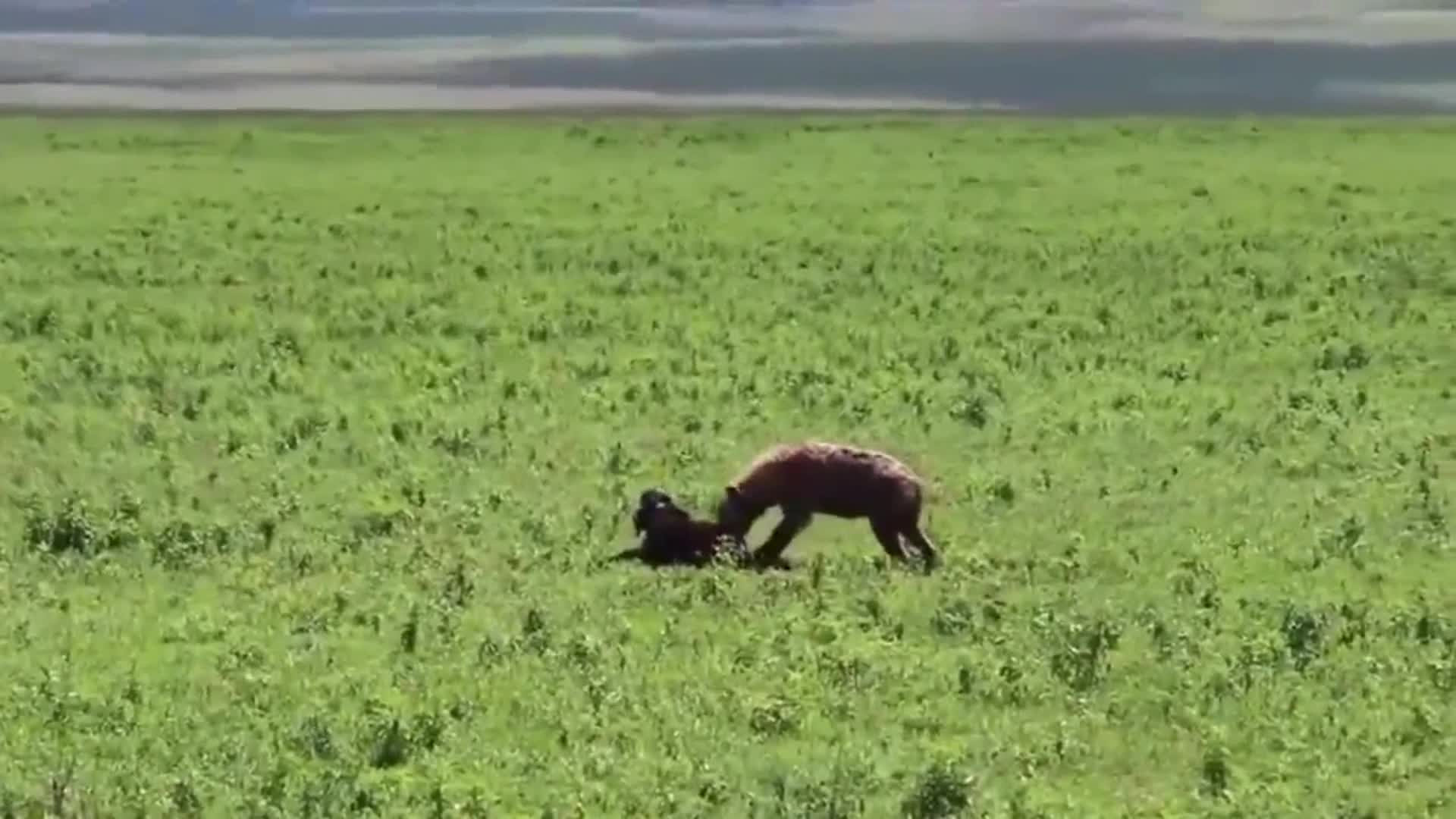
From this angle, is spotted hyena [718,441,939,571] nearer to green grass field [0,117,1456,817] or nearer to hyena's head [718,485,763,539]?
hyena's head [718,485,763,539]

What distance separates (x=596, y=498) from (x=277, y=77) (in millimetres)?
33619

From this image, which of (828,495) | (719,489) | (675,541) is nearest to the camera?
(675,541)

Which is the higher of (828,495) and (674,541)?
(828,495)

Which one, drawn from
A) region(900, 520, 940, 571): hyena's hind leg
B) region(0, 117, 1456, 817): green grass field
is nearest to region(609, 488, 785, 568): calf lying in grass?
region(0, 117, 1456, 817): green grass field

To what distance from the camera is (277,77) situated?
4825 cm

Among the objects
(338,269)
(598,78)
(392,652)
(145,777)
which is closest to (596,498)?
(392,652)

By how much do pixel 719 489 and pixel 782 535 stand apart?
1978mm

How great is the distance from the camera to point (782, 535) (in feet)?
47.1

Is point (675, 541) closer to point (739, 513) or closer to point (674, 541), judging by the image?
point (674, 541)

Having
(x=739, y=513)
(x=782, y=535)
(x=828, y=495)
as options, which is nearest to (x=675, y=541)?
(x=739, y=513)

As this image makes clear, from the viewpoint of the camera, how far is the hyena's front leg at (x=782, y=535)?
14305 mm

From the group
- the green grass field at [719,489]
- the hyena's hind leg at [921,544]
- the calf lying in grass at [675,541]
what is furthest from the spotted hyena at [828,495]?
the green grass field at [719,489]

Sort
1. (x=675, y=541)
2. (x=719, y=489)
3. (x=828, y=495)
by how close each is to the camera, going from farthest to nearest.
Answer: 1. (x=719, y=489)
2. (x=828, y=495)
3. (x=675, y=541)

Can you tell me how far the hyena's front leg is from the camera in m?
14.3
